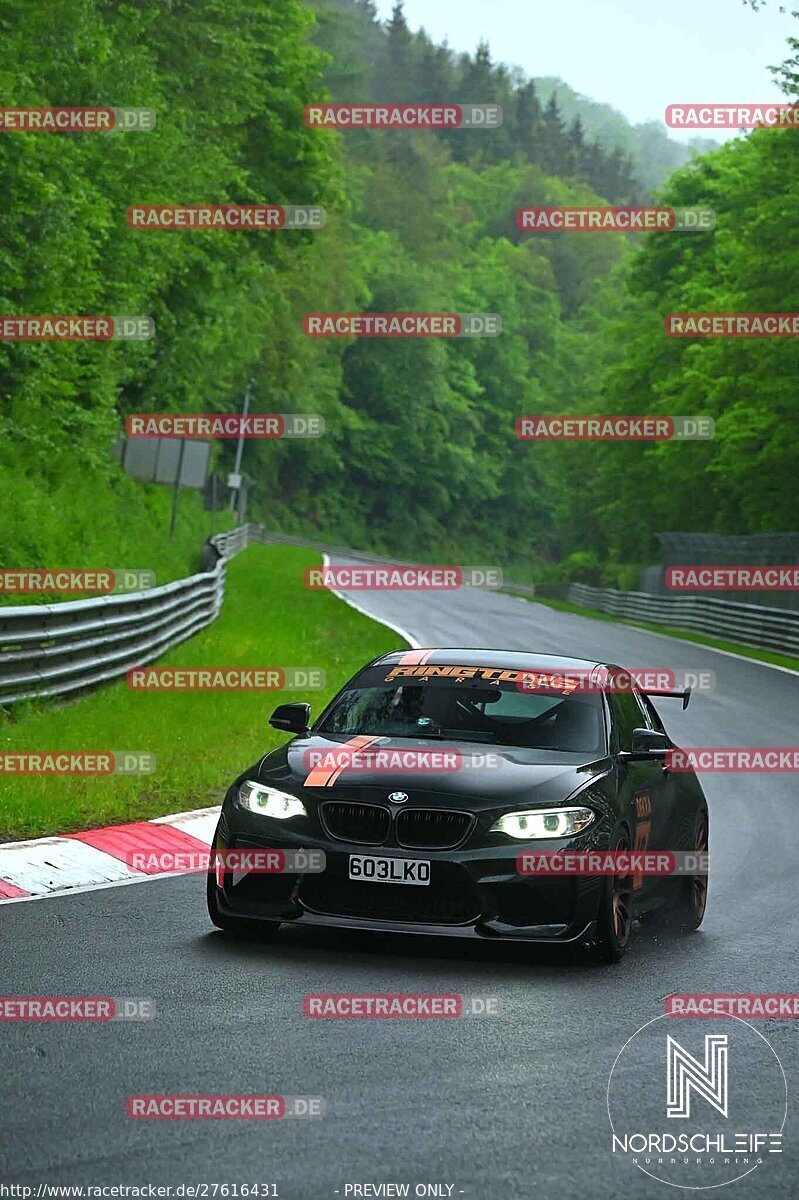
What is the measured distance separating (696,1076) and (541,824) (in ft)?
7.38

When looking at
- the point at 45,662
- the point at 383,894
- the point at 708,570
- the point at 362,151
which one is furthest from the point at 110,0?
the point at 362,151

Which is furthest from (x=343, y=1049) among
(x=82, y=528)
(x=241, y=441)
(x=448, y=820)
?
(x=241, y=441)

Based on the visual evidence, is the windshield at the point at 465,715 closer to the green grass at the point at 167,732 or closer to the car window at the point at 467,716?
the car window at the point at 467,716

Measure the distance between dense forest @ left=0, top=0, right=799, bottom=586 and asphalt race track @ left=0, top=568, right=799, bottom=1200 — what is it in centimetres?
1205

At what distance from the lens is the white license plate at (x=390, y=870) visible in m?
8.33

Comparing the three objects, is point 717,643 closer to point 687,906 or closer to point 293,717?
point 687,906

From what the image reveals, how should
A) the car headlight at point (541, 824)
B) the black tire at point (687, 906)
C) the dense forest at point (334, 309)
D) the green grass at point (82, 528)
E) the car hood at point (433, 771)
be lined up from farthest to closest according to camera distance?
the dense forest at point (334, 309), the green grass at point (82, 528), the black tire at point (687, 906), the car hood at point (433, 771), the car headlight at point (541, 824)

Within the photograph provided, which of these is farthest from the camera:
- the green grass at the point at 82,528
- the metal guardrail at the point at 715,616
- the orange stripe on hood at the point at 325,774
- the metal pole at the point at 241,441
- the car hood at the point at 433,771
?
the metal pole at the point at 241,441

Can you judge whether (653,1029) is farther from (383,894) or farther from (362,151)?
(362,151)

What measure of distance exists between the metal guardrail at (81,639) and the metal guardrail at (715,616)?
19480 millimetres

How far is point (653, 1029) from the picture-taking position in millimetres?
7168

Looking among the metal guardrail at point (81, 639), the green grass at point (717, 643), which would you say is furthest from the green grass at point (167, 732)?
the green grass at point (717, 643)

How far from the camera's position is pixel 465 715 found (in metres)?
9.67

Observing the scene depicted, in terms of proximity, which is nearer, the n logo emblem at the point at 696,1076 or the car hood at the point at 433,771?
the n logo emblem at the point at 696,1076
